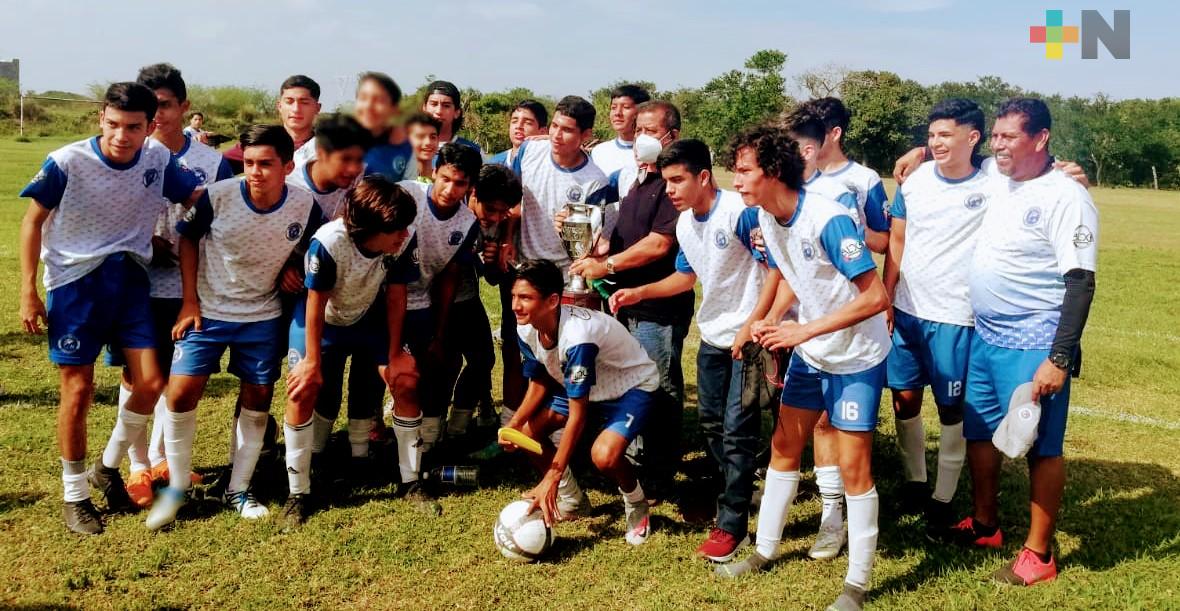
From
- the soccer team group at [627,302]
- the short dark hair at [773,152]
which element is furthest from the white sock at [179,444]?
the short dark hair at [773,152]

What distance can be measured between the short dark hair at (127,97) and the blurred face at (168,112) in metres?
0.61

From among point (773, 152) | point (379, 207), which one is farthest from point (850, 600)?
point (379, 207)

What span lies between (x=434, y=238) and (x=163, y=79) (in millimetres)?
1642

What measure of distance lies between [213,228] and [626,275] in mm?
2192

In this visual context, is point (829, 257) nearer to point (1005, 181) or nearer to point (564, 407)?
point (1005, 181)

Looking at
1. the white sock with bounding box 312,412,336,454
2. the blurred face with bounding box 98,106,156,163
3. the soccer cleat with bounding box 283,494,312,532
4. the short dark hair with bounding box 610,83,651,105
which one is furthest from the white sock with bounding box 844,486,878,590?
the short dark hair with bounding box 610,83,651,105

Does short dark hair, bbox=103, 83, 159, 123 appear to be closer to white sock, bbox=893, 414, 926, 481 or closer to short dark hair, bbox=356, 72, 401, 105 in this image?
short dark hair, bbox=356, 72, 401, 105

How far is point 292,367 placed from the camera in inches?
178

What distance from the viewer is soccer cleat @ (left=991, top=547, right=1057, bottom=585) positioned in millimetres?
3967

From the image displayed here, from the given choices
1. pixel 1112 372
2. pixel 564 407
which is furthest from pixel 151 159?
pixel 1112 372

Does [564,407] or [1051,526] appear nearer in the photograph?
[1051,526]

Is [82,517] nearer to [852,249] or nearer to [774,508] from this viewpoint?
[774,508]

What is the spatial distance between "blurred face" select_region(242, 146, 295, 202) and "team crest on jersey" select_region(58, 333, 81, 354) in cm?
107

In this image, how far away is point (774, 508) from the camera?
4.05 m
